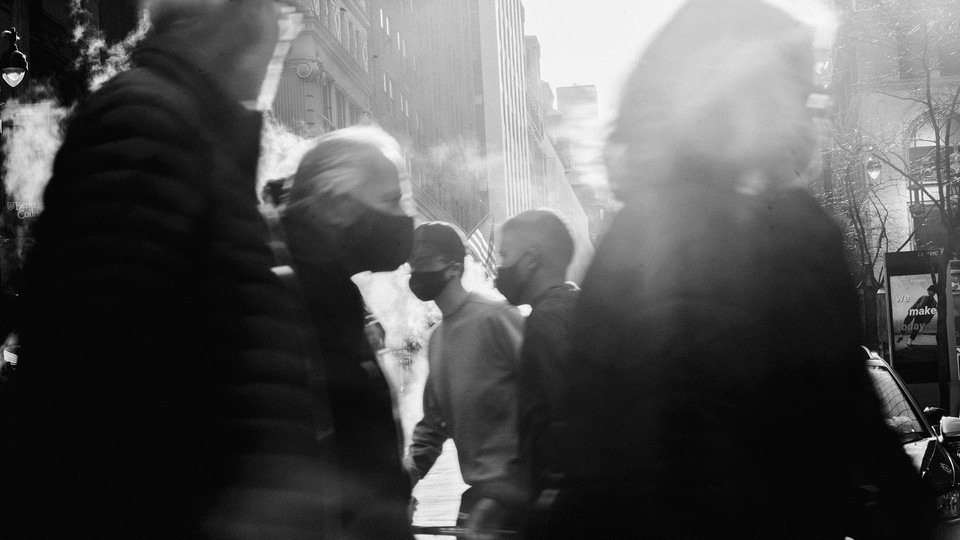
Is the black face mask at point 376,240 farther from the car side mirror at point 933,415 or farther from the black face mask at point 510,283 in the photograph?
the car side mirror at point 933,415

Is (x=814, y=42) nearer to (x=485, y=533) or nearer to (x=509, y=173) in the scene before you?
(x=485, y=533)

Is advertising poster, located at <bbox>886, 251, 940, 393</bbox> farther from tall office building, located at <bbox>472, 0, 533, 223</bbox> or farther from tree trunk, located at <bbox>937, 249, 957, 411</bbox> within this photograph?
tall office building, located at <bbox>472, 0, 533, 223</bbox>

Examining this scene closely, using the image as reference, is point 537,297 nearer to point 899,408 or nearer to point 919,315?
point 899,408

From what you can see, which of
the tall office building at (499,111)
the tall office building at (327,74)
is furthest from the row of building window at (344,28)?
the tall office building at (499,111)

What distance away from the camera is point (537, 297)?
389cm

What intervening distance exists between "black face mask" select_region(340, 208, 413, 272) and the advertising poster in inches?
774

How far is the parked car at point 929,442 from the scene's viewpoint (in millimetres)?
5520

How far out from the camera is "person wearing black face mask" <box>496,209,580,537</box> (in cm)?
323

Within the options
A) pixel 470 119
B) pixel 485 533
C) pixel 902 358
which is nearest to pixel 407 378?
pixel 902 358

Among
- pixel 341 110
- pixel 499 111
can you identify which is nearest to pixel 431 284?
pixel 341 110

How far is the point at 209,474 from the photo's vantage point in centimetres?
154

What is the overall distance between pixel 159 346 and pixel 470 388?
2615mm

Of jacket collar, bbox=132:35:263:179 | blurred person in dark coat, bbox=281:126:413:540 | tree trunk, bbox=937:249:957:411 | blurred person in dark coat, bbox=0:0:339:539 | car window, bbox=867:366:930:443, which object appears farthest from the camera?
tree trunk, bbox=937:249:957:411

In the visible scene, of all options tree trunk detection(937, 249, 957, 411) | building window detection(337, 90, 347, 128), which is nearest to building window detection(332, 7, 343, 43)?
building window detection(337, 90, 347, 128)
